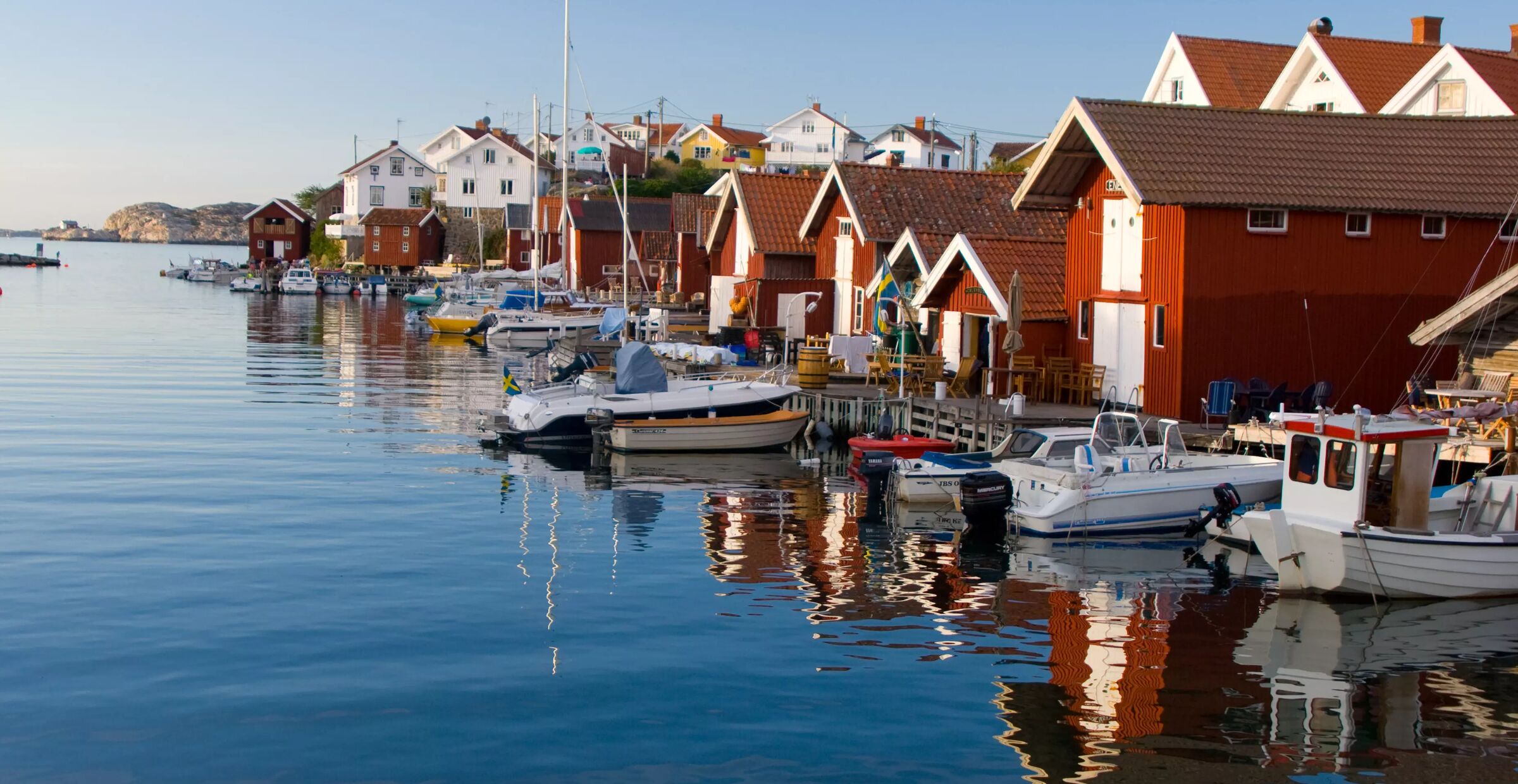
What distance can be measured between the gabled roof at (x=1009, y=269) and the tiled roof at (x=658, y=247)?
50160 millimetres

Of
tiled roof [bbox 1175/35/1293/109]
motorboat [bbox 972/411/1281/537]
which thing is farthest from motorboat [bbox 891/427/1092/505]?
tiled roof [bbox 1175/35/1293/109]

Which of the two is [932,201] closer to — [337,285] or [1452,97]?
[1452,97]

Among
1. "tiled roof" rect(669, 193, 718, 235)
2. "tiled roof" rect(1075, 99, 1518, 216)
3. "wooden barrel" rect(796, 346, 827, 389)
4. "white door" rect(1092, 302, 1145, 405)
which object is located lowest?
"wooden barrel" rect(796, 346, 827, 389)

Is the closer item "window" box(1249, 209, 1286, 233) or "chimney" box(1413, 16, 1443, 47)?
"window" box(1249, 209, 1286, 233)

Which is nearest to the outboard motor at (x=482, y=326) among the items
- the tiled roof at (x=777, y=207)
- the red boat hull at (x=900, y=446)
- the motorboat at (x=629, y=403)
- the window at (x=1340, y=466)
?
the tiled roof at (x=777, y=207)

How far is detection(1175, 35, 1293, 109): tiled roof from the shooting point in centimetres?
5100

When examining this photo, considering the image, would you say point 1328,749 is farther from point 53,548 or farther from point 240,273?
point 240,273

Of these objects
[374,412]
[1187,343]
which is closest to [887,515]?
[1187,343]

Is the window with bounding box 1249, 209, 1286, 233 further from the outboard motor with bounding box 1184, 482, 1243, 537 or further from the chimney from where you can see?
the chimney

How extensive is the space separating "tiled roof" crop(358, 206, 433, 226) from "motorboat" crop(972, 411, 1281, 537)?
4005 inches

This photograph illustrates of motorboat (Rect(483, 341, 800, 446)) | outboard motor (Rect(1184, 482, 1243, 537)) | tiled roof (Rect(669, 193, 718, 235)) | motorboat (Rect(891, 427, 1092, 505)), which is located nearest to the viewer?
outboard motor (Rect(1184, 482, 1243, 537))

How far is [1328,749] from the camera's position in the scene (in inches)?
521

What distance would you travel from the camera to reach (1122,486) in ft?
75.0

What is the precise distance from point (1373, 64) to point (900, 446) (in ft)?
92.8
